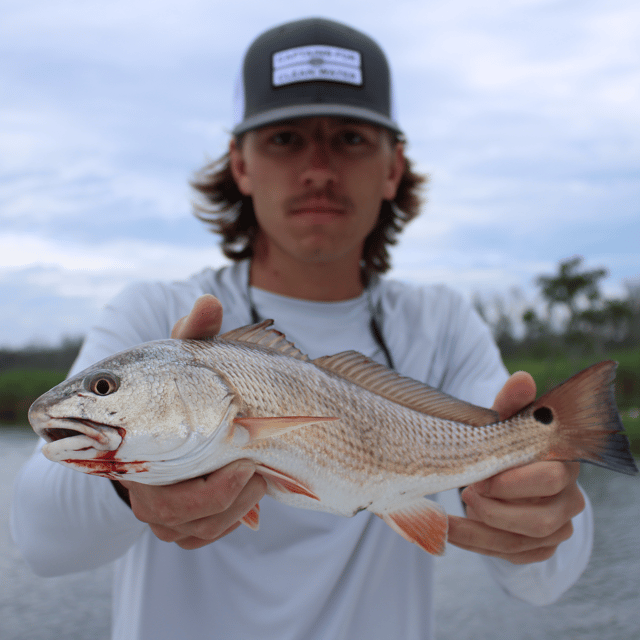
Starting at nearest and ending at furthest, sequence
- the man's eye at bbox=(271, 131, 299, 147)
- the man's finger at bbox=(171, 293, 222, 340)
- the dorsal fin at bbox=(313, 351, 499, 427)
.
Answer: the man's finger at bbox=(171, 293, 222, 340), the dorsal fin at bbox=(313, 351, 499, 427), the man's eye at bbox=(271, 131, 299, 147)

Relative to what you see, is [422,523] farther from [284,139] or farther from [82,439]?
[284,139]

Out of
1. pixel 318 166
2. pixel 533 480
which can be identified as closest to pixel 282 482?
pixel 533 480

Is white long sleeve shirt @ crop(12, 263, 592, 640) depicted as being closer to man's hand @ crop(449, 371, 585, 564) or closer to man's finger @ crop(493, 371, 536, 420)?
man's hand @ crop(449, 371, 585, 564)

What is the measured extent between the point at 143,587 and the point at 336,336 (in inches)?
52.0

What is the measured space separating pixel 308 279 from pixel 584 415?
1.44 metres

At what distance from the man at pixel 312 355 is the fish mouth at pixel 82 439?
535 millimetres

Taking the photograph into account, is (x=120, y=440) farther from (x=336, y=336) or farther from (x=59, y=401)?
(x=336, y=336)

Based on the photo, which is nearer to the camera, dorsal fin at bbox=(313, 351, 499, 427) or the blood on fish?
the blood on fish

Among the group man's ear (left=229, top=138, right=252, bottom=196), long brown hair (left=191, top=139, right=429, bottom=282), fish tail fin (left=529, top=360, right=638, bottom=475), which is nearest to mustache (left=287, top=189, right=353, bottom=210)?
man's ear (left=229, top=138, right=252, bottom=196)

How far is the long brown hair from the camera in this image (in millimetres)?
3361

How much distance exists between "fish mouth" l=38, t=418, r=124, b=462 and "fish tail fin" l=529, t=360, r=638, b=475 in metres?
1.14

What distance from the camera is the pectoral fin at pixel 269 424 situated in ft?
4.10

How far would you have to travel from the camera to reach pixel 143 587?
2.13 metres

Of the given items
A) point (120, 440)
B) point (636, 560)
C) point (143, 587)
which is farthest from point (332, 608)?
point (636, 560)
